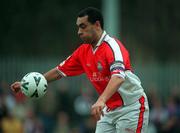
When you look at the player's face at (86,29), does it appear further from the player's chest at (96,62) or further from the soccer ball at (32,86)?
the soccer ball at (32,86)

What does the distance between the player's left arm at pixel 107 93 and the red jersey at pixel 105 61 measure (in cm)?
9

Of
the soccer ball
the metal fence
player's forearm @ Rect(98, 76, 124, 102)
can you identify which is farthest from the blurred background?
player's forearm @ Rect(98, 76, 124, 102)

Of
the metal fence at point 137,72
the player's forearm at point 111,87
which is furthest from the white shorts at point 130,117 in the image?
the metal fence at point 137,72

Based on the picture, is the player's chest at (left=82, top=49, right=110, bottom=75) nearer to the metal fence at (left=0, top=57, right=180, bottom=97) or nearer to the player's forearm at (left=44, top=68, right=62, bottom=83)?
the player's forearm at (left=44, top=68, right=62, bottom=83)

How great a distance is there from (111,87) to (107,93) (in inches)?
4.5

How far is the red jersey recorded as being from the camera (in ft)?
38.4

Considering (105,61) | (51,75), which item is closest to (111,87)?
(105,61)

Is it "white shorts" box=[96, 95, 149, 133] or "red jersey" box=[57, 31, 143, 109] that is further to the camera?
"white shorts" box=[96, 95, 149, 133]

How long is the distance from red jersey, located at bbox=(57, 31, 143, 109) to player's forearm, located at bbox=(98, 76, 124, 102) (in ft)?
0.25

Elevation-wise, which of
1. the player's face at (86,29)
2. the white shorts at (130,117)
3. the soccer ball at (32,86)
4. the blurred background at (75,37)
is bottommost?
the blurred background at (75,37)

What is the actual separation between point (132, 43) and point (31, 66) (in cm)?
1127

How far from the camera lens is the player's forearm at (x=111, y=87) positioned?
11.3 meters

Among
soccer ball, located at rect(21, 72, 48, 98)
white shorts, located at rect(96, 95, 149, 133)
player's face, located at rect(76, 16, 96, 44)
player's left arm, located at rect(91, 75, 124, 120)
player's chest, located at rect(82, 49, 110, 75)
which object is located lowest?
white shorts, located at rect(96, 95, 149, 133)

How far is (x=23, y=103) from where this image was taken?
23.5 metres
